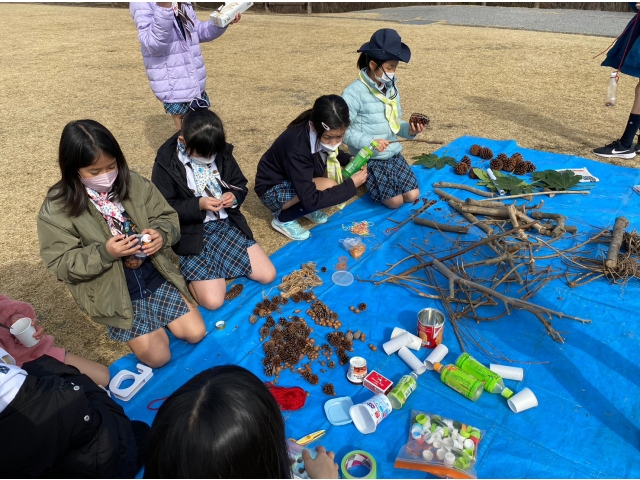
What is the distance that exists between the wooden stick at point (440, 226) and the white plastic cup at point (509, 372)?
144 cm

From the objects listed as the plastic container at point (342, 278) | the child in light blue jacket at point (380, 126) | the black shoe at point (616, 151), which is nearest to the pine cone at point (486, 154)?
the child in light blue jacket at point (380, 126)

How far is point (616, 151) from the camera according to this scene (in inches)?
197

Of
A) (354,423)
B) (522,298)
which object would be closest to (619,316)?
(522,298)

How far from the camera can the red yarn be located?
2451 millimetres

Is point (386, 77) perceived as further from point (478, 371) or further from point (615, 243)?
point (478, 371)

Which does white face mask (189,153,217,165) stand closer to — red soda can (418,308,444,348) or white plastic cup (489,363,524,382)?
red soda can (418,308,444,348)

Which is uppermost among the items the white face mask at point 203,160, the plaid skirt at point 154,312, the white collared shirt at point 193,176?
the white face mask at point 203,160

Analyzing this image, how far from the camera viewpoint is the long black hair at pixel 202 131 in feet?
9.88

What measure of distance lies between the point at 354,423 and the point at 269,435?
1129mm

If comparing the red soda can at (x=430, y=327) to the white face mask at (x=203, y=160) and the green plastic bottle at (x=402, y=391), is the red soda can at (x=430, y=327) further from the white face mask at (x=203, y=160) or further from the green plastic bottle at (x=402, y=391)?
Result: the white face mask at (x=203, y=160)

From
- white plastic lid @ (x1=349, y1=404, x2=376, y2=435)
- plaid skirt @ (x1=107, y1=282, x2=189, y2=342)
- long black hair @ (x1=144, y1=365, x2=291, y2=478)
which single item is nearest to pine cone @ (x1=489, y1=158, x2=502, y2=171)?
white plastic lid @ (x1=349, y1=404, x2=376, y2=435)

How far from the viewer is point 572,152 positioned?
5262 millimetres

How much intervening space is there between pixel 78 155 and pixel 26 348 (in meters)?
1.04

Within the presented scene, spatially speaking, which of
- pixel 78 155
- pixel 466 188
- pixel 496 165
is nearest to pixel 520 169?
pixel 496 165
